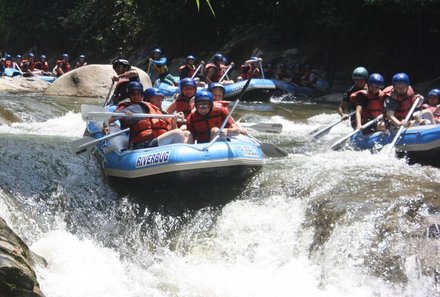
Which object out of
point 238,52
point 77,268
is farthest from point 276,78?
point 77,268

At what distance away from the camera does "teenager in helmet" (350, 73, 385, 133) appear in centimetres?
855

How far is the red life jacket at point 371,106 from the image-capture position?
339 inches

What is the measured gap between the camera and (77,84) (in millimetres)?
16094

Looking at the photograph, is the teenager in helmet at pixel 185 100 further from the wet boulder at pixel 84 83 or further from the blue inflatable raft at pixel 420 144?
the wet boulder at pixel 84 83

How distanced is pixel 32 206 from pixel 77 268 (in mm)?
1289

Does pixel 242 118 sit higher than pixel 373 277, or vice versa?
pixel 373 277

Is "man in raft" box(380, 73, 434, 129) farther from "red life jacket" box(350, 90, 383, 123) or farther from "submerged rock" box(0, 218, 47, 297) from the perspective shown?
"submerged rock" box(0, 218, 47, 297)

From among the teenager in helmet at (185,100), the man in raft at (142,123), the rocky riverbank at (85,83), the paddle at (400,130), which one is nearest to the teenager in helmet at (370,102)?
the paddle at (400,130)

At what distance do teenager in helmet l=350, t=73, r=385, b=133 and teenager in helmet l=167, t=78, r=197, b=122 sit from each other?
230cm

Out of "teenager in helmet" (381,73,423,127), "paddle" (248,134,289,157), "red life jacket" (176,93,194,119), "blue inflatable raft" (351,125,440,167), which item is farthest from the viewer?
"red life jacket" (176,93,194,119)

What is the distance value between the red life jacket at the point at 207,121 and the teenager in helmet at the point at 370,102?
2187 millimetres

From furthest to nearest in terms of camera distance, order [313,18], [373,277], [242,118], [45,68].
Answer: [45,68]
[313,18]
[242,118]
[373,277]

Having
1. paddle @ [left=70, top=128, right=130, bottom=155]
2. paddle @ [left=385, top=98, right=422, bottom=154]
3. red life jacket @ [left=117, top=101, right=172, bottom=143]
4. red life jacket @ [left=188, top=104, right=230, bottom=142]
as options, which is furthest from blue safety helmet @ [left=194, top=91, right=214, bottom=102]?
paddle @ [left=385, top=98, right=422, bottom=154]

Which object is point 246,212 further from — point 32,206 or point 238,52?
point 238,52
